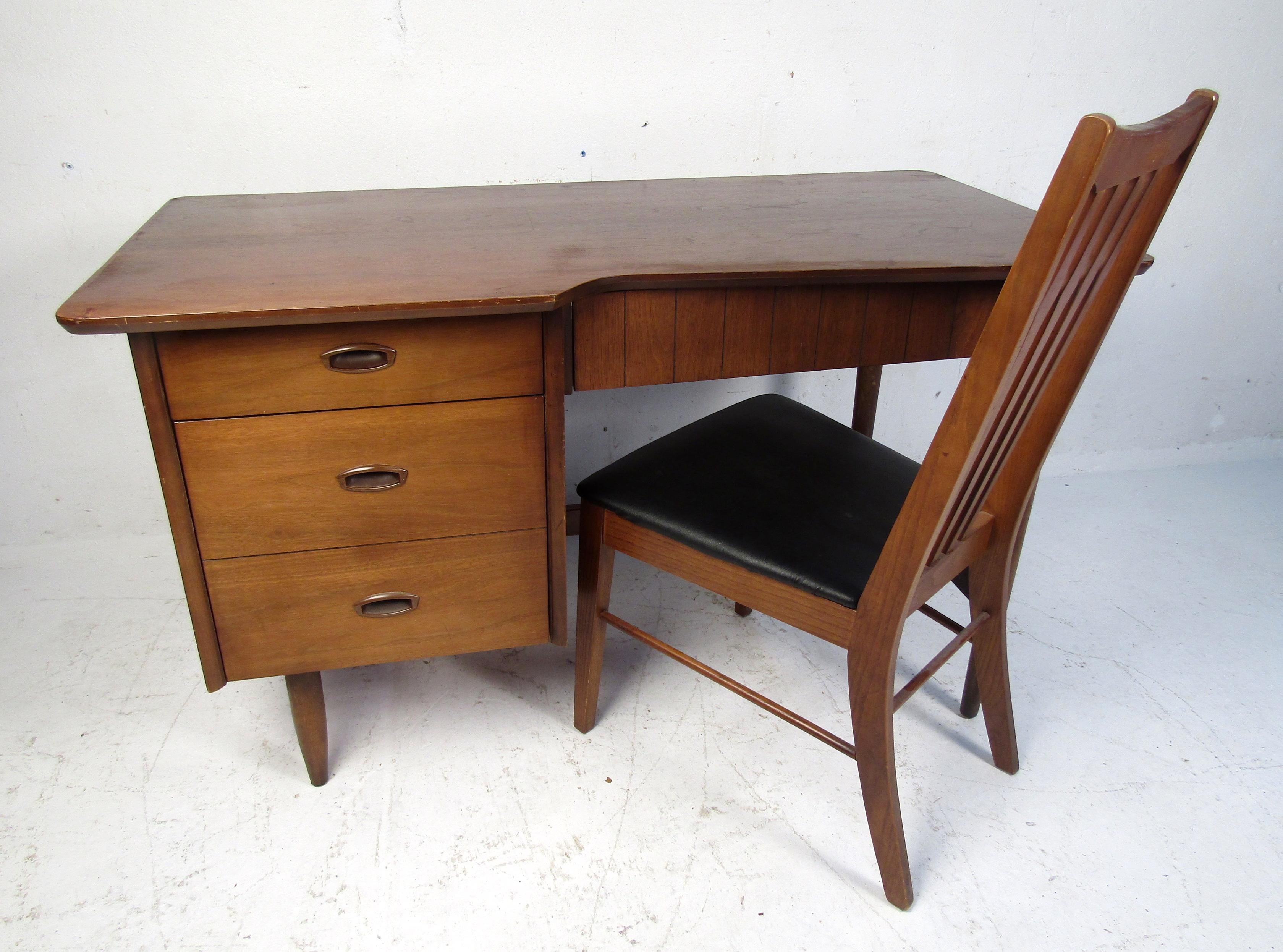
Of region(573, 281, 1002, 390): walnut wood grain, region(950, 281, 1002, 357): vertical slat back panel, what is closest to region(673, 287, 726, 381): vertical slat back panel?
region(573, 281, 1002, 390): walnut wood grain

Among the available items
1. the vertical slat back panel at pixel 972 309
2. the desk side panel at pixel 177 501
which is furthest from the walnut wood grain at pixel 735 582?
the desk side panel at pixel 177 501

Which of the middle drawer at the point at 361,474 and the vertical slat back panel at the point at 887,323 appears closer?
the middle drawer at the point at 361,474

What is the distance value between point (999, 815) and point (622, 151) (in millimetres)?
1580

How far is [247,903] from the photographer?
1.42m

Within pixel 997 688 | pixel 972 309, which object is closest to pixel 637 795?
pixel 997 688

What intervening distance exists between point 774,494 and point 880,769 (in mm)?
450

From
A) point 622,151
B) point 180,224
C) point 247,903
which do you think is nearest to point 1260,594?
point 622,151

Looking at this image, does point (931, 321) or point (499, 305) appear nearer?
point (499, 305)

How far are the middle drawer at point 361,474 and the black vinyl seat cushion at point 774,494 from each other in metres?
0.21

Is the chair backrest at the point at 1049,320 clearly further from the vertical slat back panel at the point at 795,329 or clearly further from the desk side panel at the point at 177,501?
the desk side panel at the point at 177,501

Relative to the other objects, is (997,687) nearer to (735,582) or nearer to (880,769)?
(880,769)

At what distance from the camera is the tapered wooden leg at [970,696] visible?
1781mm

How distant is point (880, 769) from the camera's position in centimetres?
138

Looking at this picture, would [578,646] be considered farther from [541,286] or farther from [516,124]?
[516,124]
